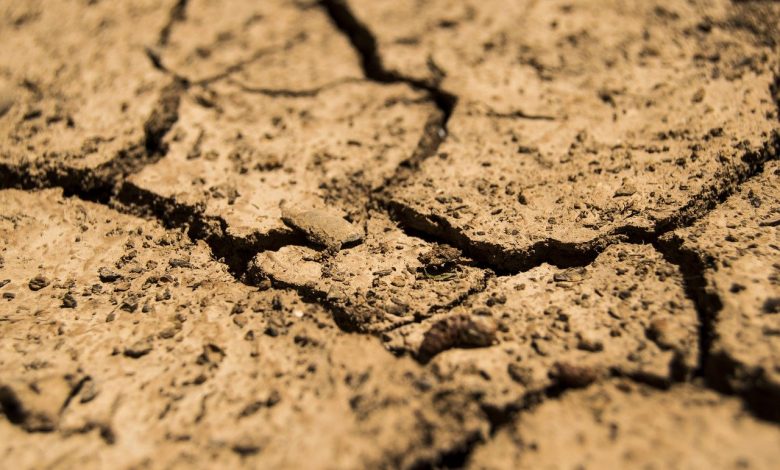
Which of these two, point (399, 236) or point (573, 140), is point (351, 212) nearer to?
point (399, 236)

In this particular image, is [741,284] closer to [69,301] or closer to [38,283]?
[69,301]

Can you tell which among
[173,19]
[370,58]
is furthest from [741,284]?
[173,19]

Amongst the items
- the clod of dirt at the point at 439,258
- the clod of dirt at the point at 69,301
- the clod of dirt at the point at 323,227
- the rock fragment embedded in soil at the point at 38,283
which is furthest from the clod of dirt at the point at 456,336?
the rock fragment embedded in soil at the point at 38,283

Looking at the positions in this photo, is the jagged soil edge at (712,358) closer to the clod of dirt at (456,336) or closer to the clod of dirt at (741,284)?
the clod of dirt at (741,284)

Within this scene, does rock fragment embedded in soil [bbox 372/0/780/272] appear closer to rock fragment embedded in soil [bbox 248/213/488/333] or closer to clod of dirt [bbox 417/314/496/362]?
rock fragment embedded in soil [bbox 248/213/488/333]

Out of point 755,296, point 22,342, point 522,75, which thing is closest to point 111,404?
point 22,342

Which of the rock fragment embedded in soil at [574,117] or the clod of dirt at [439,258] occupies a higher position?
the rock fragment embedded in soil at [574,117]
